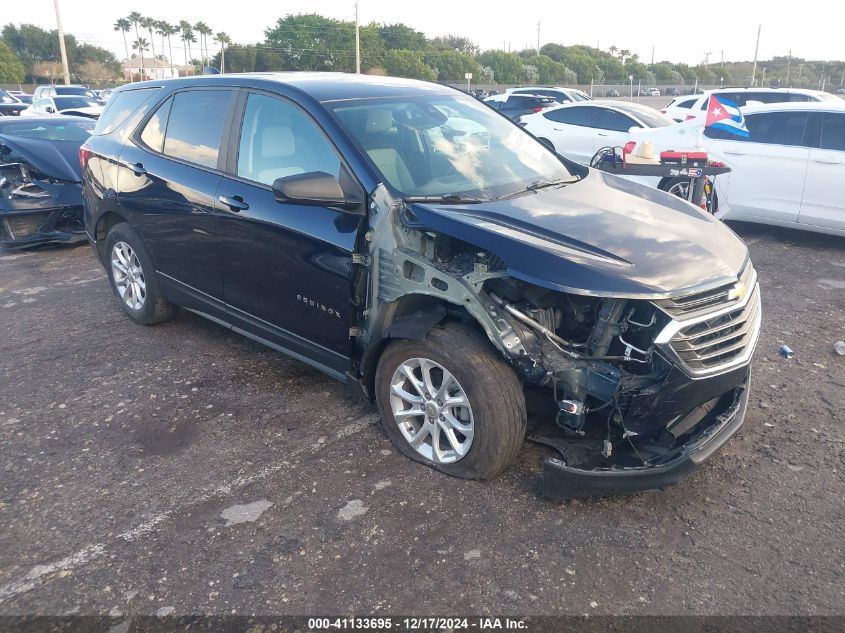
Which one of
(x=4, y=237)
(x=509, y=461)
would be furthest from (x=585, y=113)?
(x=509, y=461)

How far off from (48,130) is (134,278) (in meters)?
4.33

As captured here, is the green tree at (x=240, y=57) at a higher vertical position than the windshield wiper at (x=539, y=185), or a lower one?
higher

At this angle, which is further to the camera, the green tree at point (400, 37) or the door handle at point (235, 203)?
the green tree at point (400, 37)

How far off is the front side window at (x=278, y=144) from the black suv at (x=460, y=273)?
0.04 ft

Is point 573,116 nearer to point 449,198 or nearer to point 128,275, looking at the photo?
point 128,275

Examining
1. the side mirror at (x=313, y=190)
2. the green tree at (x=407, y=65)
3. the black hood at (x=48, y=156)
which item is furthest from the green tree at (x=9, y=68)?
the side mirror at (x=313, y=190)

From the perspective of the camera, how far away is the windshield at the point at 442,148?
11.8ft

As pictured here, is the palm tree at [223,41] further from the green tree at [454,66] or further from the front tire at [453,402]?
the front tire at [453,402]

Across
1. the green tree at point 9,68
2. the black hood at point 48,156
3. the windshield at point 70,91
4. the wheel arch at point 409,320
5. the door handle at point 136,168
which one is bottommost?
the wheel arch at point 409,320

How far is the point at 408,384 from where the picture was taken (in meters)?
3.43

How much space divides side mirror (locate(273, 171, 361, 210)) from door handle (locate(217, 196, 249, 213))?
0.62 metres

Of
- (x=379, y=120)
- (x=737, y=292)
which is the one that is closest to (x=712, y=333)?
(x=737, y=292)

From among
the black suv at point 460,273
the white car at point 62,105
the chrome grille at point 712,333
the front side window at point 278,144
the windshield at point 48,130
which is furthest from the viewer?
the white car at point 62,105

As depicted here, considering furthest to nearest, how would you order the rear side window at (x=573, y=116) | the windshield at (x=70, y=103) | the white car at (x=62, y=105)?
the windshield at (x=70, y=103)
the white car at (x=62, y=105)
the rear side window at (x=573, y=116)
